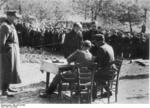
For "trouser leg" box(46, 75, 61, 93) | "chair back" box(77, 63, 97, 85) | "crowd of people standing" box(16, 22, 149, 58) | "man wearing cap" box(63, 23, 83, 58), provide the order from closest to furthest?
"chair back" box(77, 63, 97, 85)
"trouser leg" box(46, 75, 61, 93)
"man wearing cap" box(63, 23, 83, 58)
"crowd of people standing" box(16, 22, 149, 58)

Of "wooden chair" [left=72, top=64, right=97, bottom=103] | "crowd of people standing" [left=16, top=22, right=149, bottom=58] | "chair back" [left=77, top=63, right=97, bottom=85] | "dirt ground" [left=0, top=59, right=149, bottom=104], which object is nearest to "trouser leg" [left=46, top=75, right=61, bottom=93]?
"dirt ground" [left=0, top=59, right=149, bottom=104]

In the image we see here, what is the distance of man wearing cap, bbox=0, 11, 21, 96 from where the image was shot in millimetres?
5879

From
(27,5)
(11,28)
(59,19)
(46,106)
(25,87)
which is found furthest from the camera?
(59,19)

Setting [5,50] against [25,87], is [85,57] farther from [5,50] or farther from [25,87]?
[25,87]

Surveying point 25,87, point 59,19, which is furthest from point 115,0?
point 25,87

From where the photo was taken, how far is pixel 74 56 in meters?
5.64

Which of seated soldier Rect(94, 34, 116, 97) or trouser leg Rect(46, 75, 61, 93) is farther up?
seated soldier Rect(94, 34, 116, 97)

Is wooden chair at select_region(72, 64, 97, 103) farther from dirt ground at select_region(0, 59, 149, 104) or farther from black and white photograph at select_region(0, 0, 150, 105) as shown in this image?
dirt ground at select_region(0, 59, 149, 104)

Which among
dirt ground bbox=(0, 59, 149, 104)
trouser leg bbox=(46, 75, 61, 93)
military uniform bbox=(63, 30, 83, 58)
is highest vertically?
military uniform bbox=(63, 30, 83, 58)

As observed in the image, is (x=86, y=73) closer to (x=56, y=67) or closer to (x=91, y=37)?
(x=56, y=67)

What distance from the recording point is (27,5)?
552 inches

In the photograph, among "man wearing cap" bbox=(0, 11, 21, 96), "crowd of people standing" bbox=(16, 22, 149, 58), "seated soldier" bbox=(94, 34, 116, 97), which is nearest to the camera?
"seated soldier" bbox=(94, 34, 116, 97)

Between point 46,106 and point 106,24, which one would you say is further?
point 106,24

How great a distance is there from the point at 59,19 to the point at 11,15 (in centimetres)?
952
